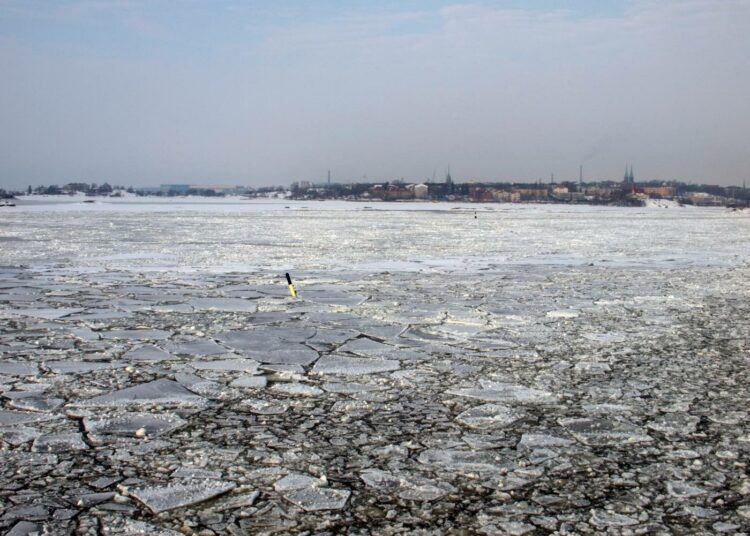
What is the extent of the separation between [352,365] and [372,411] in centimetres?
116

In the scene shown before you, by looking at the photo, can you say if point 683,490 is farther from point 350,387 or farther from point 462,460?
point 350,387

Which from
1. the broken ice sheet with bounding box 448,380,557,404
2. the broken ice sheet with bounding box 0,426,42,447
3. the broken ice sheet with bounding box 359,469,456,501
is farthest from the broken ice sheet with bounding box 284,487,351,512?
the broken ice sheet with bounding box 448,380,557,404

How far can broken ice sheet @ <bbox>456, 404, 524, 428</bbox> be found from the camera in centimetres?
374

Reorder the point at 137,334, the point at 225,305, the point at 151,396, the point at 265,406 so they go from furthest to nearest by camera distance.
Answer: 1. the point at 225,305
2. the point at 137,334
3. the point at 151,396
4. the point at 265,406

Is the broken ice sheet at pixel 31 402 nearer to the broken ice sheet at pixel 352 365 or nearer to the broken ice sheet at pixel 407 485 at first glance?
the broken ice sheet at pixel 352 365

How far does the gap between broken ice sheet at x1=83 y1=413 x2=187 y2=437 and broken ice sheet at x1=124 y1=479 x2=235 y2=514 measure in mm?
708

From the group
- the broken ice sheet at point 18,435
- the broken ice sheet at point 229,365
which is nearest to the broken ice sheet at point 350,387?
the broken ice sheet at point 229,365

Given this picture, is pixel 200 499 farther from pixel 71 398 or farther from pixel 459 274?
pixel 459 274

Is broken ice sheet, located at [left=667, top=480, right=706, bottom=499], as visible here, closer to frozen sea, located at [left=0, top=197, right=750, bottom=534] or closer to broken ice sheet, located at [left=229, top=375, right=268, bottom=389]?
frozen sea, located at [left=0, top=197, right=750, bottom=534]

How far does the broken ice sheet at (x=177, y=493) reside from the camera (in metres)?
2.70

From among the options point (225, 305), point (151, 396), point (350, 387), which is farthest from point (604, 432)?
point (225, 305)

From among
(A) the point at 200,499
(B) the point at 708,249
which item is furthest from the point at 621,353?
(B) the point at 708,249

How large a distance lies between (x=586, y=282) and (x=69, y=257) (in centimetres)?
930

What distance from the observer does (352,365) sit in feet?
16.7
